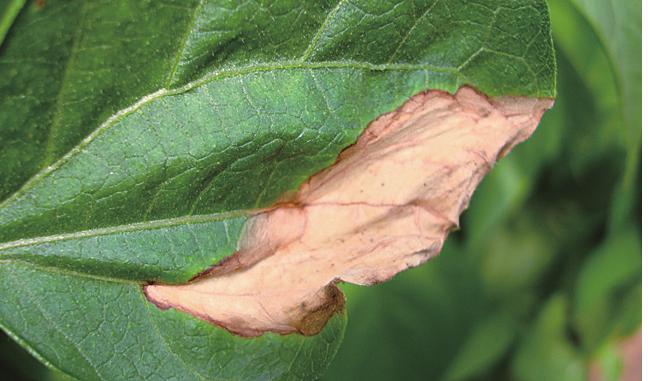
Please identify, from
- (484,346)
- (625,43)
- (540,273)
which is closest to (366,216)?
(625,43)

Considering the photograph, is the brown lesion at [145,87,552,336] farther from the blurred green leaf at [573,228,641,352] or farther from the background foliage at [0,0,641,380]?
the blurred green leaf at [573,228,641,352]

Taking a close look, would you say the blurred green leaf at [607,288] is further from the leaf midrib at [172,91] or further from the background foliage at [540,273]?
the leaf midrib at [172,91]

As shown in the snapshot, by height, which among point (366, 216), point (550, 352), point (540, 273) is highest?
point (366, 216)

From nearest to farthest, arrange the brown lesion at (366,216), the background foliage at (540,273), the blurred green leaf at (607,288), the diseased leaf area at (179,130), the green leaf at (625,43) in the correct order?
the diseased leaf area at (179,130), the brown lesion at (366,216), the green leaf at (625,43), the background foliage at (540,273), the blurred green leaf at (607,288)

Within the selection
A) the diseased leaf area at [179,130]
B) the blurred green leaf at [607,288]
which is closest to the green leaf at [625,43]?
the diseased leaf area at [179,130]

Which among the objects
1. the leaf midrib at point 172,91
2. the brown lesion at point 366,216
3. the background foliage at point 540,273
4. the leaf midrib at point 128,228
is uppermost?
the leaf midrib at point 172,91

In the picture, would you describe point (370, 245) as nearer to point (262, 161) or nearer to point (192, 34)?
point (262, 161)

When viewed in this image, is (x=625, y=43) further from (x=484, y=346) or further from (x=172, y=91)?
(x=484, y=346)

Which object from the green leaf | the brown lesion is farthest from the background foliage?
the brown lesion
